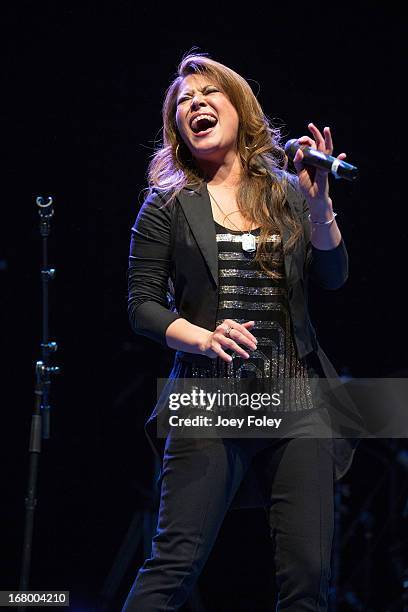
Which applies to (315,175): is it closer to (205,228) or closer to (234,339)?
(205,228)

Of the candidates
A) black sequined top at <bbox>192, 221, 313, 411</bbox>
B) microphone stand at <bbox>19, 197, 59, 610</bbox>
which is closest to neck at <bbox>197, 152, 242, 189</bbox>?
black sequined top at <bbox>192, 221, 313, 411</bbox>

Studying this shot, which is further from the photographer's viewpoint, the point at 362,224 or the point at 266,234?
the point at 362,224

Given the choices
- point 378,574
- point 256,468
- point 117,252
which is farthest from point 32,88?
point 378,574

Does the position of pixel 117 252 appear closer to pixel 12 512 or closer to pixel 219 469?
pixel 12 512

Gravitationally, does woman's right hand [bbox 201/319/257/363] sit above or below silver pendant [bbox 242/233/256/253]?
below

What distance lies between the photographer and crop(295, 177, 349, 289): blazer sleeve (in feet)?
6.66

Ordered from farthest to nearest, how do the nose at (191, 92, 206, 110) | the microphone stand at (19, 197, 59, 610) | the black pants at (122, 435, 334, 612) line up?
the microphone stand at (19, 197, 59, 610)
the nose at (191, 92, 206, 110)
the black pants at (122, 435, 334, 612)

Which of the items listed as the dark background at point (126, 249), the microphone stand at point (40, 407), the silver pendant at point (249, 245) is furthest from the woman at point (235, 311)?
the dark background at point (126, 249)

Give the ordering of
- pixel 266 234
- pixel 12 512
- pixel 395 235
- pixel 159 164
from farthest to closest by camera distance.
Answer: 1. pixel 395 235
2. pixel 12 512
3. pixel 159 164
4. pixel 266 234

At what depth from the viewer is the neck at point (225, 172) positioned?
226 cm

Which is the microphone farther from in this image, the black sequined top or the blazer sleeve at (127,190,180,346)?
the blazer sleeve at (127,190,180,346)

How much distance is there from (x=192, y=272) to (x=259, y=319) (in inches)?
8.0

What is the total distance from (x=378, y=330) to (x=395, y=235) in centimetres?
43

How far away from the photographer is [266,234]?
Answer: 6.82 ft
